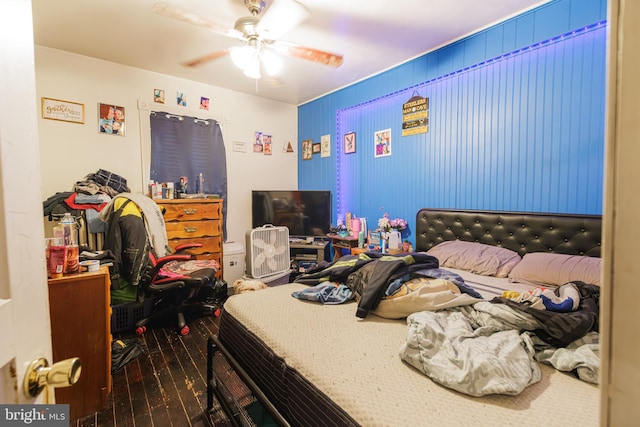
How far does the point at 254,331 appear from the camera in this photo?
1405mm

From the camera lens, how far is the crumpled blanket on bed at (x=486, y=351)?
94 cm

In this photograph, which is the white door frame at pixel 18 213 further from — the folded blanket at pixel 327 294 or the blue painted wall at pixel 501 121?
the blue painted wall at pixel 501 121

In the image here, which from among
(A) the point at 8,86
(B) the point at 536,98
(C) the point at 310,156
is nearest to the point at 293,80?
(C) the point at 310,156

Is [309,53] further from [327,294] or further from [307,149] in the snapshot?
A: [307,149]

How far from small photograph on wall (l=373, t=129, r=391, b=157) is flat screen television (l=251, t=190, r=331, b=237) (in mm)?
820

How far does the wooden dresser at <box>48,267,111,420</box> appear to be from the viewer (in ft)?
5.07

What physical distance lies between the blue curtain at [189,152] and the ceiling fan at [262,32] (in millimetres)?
1461

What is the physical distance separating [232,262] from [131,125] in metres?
1.92

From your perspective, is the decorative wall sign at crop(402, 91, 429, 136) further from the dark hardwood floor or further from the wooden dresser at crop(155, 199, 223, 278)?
the dark hardwood floor

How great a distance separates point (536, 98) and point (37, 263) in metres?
3.02

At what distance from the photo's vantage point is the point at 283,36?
2.65m

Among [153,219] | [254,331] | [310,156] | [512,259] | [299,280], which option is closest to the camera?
[254,331]

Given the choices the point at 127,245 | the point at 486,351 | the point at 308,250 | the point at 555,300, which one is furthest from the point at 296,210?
the point at 486,351

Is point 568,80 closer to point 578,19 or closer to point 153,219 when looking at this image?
point 578,19
